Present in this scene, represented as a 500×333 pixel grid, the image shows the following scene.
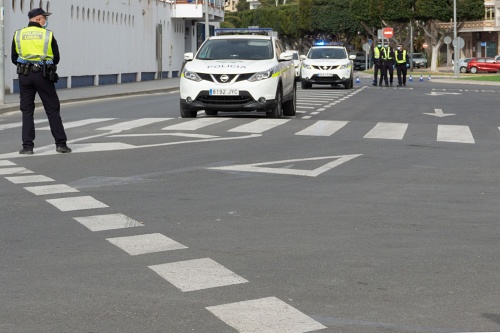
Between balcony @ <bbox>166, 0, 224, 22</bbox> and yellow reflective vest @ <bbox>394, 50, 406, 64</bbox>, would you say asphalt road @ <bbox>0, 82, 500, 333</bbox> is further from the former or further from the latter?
balcony @ <bbox>166, 0, 224, 22</bbox>

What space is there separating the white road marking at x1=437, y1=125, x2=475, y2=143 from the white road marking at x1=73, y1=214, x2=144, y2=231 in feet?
32.3

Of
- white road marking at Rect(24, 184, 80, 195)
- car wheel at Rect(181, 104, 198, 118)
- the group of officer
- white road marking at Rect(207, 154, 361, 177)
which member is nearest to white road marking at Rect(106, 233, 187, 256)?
white road marking at Rect(24, 184, 80, 195)

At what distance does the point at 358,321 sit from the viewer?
20.3 feet

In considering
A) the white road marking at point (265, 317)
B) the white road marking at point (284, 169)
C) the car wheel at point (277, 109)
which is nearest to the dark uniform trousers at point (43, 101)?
the white road marking at point (284, 169)

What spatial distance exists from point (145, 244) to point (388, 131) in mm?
12503

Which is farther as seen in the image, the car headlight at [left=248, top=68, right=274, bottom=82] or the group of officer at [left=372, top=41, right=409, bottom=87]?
the group of officer at [left=372, top=41, right=409, bottom=87]

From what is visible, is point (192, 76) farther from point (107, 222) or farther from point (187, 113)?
point (107, 222)

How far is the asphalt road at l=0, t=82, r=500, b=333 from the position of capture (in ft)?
21.0

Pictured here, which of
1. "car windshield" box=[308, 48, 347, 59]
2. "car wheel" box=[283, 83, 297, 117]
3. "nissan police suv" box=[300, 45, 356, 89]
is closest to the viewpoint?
"car wheel" box=[283, 83, 297, 117]

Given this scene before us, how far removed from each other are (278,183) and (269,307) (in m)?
6.21

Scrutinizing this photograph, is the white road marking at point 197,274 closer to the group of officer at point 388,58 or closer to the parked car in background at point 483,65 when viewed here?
the group of officer at point 388,58

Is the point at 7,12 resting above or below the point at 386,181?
above

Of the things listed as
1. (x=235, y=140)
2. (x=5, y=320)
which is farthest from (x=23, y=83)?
(x=5, y=320)

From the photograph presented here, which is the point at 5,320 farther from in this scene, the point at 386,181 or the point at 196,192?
the point at 386,181
